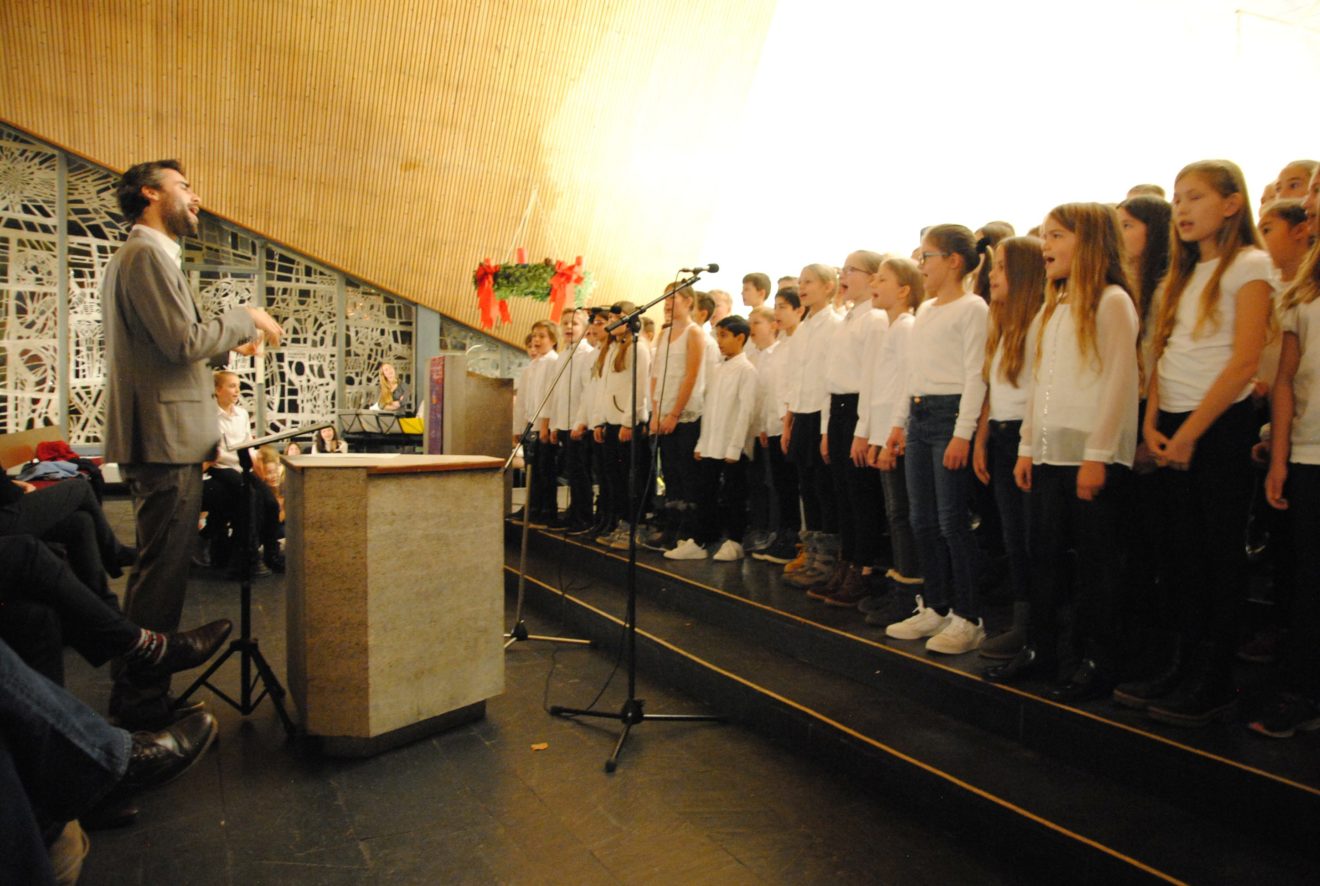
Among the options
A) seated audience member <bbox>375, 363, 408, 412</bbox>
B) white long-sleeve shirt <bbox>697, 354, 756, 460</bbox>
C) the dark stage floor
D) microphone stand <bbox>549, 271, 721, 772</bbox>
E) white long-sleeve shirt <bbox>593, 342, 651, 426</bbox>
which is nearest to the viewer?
the dark stage floor

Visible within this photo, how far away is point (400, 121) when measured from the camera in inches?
344

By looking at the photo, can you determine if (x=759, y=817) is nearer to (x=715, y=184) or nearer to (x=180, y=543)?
(x=180, y=543)

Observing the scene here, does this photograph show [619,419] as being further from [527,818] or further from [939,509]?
[527,818]

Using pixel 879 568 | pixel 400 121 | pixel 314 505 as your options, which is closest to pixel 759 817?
pixel 314 505

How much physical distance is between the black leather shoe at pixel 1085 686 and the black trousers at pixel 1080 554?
0.09 feet

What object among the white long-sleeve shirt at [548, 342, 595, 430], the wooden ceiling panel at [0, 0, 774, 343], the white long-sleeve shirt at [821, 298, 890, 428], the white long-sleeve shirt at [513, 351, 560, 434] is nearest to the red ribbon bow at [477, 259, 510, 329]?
the white long-sleeve shirt at [513, 351, 560, 434]

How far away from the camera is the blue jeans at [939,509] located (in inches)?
113

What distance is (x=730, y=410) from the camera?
4.63 metres

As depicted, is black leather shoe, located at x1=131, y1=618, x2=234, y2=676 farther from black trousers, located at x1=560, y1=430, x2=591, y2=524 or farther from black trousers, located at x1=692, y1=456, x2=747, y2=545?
black trousers, located at x1=560, y1=430, x2=591, y2=524

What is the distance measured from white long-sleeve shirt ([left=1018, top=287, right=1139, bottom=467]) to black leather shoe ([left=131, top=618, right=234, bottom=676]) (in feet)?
8.50

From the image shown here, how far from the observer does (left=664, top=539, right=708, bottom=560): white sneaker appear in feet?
15.4

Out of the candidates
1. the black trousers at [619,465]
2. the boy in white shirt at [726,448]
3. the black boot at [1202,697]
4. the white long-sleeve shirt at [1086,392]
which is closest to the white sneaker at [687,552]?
the boy in white shirt at [726,448]

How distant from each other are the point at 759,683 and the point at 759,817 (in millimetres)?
733

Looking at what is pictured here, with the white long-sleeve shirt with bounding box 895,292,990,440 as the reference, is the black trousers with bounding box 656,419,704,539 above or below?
below
